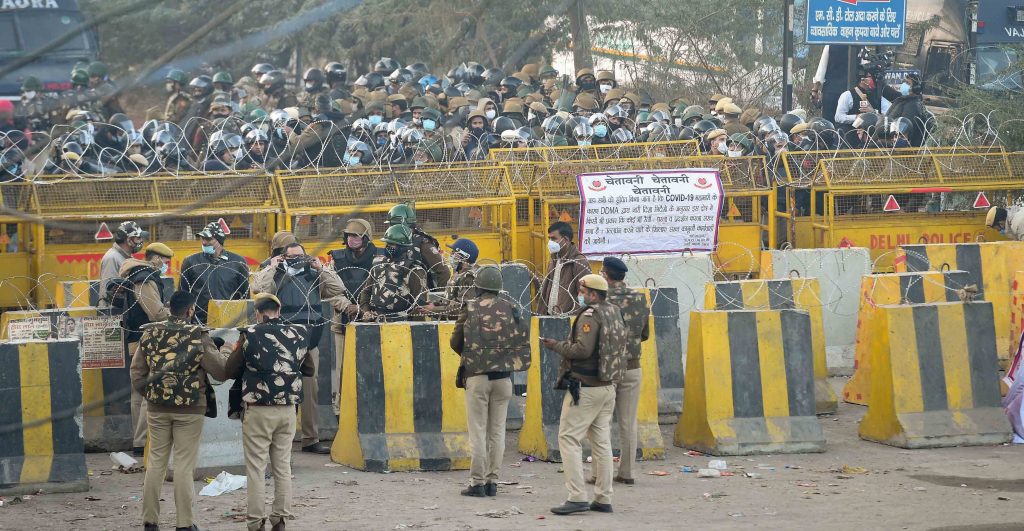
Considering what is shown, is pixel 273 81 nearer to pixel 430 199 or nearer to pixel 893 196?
pixel 430 199

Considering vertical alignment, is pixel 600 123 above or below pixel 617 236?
above

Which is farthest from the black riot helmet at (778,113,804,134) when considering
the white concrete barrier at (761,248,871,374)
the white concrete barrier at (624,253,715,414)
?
the white concrete barrier at (624,253,715,414)

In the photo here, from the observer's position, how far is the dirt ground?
26.7 feet

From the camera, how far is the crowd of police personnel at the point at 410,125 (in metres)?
15.7

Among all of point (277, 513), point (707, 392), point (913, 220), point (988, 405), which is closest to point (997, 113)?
point (913, 220)

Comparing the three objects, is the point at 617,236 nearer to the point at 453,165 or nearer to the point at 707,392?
the point at 453,165

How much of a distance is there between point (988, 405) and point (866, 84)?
12.7 m

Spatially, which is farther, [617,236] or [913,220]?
[913,220]

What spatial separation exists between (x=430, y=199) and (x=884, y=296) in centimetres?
521

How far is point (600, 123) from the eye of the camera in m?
20.2

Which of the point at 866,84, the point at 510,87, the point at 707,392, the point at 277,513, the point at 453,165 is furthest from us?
the point at 510,87

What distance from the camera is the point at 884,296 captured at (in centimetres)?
1186

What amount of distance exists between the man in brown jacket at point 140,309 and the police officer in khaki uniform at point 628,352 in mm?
3152

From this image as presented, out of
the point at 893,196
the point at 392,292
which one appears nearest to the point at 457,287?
the point at 392,292
